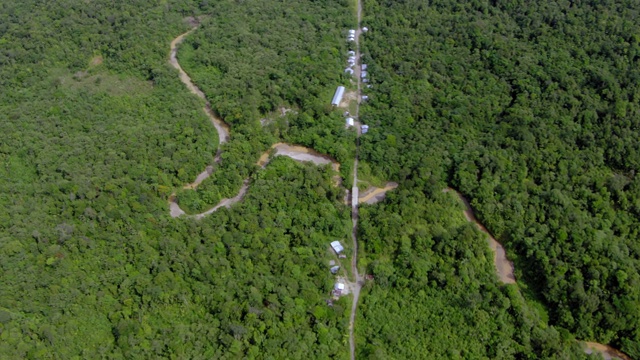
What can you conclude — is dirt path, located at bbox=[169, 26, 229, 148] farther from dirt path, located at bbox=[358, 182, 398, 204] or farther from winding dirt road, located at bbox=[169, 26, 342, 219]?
dirt path, located at bbox=[358, 182, 398, 204]

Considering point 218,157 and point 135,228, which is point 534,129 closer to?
point 218,157

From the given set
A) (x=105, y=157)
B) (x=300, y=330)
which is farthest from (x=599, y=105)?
(x=105, y=157)

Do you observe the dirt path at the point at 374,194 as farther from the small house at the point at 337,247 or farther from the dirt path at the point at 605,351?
the dirt path at the point at 605,351

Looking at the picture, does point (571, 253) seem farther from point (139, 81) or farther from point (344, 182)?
point (139, 81)

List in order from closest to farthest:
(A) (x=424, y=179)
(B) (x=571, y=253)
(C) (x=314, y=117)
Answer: (B) (x=571, y=253)
(A) (x=424, y=179)
(C) (x=314, y=117)

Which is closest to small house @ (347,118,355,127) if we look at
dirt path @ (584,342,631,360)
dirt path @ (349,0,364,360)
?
dirt path @ (349,0,364,360)

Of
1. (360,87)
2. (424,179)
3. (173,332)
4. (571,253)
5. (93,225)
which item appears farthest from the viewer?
(360,87)

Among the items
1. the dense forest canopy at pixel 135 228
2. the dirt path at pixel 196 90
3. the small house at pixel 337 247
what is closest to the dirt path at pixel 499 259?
the dense forest canopy at pixel 135 228
